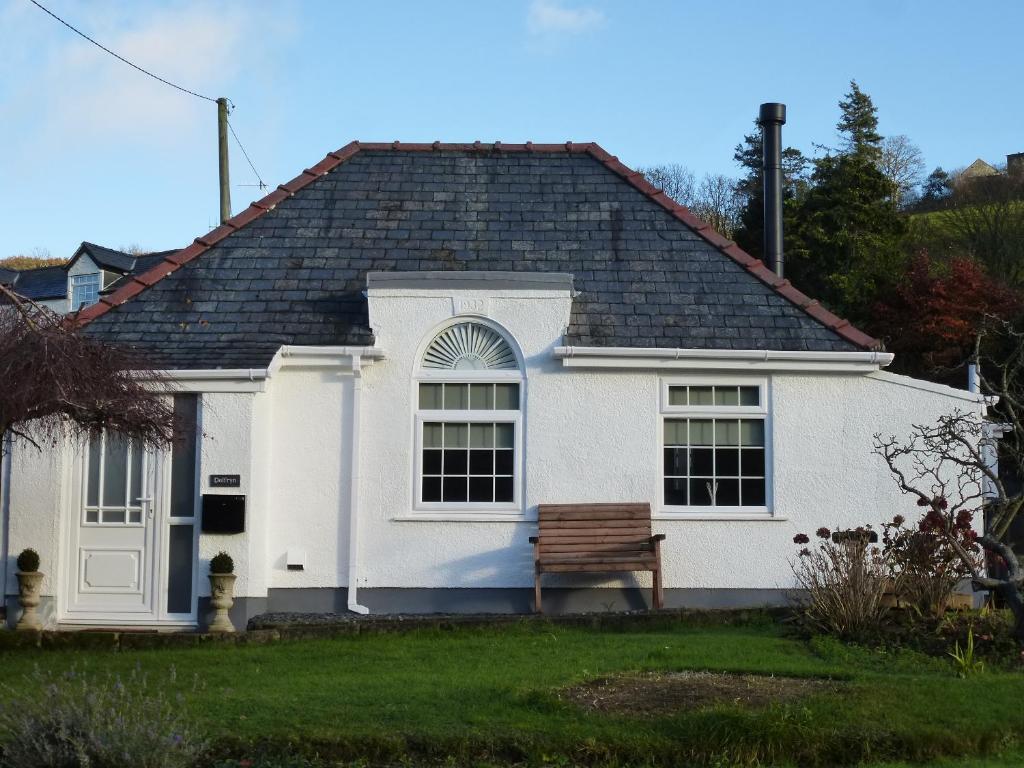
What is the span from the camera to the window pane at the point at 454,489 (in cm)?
1312

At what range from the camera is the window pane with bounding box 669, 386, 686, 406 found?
43.5 ft

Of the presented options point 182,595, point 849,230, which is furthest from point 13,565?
point 849,230

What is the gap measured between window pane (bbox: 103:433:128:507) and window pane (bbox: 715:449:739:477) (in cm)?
614

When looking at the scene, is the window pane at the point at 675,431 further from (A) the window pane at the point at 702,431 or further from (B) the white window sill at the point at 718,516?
(B) the white window sill at the point at 718,516

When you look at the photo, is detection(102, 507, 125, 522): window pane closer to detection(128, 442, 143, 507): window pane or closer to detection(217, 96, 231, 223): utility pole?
detection(128, 442, 143, 507): window pane

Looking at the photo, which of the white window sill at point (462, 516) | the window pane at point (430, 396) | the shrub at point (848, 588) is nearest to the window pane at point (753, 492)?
the shrub at point (848, 588)

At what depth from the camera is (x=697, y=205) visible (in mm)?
58656

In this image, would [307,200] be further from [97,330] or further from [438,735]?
[438,735]

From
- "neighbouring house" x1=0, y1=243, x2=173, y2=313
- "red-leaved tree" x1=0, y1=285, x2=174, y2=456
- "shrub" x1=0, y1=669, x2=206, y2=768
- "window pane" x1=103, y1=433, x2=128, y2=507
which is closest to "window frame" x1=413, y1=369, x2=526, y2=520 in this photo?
"window pane" x1=103, y1=433, x2=128, y2=507

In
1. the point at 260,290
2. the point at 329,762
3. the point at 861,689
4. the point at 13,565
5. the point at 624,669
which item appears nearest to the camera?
the point at 329,762

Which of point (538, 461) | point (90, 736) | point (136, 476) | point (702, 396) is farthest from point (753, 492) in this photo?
point (90, 736)

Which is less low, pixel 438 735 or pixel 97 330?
pixel 97 330

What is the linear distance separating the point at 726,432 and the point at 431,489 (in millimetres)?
3193

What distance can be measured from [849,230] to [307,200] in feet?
75.1
